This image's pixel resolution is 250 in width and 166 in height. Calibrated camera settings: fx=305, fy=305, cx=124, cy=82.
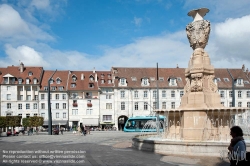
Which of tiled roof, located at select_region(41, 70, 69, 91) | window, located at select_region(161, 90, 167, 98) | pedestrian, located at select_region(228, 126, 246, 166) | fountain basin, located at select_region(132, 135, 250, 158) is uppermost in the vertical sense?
tiled roof, located at select_region(41, 70, 69, 91)

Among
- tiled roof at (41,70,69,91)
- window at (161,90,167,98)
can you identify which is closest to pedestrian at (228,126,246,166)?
window at (161,90,167,98)

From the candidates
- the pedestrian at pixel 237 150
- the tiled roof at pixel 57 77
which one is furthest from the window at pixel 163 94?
the pedestrian at pixel 237 150

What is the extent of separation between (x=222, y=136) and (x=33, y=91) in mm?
55520

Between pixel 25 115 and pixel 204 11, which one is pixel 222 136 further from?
pixel 25 115

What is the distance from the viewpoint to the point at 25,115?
64.1 m

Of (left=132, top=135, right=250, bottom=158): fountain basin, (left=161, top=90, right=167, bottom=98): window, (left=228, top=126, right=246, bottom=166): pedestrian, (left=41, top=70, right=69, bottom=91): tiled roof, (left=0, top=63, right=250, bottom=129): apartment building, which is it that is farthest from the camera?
(left=41, top=70, right=69, bottom=91): tiled roof

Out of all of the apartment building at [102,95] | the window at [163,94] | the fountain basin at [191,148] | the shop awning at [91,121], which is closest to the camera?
the fountain basin at [191,148]

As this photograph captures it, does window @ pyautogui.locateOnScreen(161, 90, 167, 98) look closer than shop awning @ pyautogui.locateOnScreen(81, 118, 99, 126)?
No

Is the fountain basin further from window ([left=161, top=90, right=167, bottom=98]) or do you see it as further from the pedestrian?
window ([left=161, top=90, right=167, bottom=98])

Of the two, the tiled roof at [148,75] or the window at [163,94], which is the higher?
the tiled roof at [148,75]

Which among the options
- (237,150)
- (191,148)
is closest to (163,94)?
(191,148)

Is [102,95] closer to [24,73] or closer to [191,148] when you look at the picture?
[24,73]

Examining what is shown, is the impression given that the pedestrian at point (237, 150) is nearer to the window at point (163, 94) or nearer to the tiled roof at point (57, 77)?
the window at point (163, 94)

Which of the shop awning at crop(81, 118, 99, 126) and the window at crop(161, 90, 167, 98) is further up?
the window at crop(161, 90, 167, 98)
